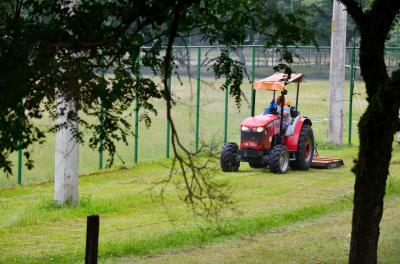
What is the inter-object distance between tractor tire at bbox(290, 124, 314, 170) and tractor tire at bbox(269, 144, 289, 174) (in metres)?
0.41

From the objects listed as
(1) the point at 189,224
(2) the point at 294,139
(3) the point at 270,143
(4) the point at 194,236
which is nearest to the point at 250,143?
(3) the point at 270,143

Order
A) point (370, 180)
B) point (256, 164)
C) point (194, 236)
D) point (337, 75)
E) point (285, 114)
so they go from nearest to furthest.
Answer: point (370, 180)
point (194, 236)
point (256, 164)
point (285, 114)
point (337, 75)

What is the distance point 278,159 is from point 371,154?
1079 cm

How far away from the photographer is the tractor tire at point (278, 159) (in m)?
20.5

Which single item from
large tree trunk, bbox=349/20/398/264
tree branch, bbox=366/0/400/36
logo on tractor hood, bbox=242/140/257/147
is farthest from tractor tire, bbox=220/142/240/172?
tree branch, bbox=366/0/400/36

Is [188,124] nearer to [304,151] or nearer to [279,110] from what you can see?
[279,110]

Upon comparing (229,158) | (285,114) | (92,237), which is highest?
(285,114)

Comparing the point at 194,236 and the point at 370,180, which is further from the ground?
the point at 370,180

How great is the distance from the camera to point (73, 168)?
16156 millimetres

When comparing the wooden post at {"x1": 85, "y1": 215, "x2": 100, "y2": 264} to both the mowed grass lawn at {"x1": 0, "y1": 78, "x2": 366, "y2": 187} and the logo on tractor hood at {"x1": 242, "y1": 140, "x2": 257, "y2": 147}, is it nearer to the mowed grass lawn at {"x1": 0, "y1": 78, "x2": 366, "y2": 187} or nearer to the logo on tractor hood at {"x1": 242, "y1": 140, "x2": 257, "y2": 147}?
the mowed grass lawn at {"x1": 0, "y1": 78, "x2": 366, "y2": 187}

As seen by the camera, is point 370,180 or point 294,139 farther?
point 294,139

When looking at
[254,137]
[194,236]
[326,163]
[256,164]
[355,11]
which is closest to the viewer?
[355,11]

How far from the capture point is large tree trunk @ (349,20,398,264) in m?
9.61

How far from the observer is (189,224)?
46.7 ft
